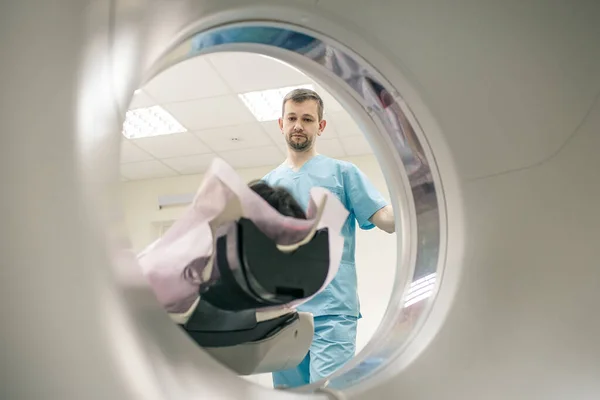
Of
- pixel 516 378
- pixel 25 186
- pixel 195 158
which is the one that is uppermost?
pixel 195 158

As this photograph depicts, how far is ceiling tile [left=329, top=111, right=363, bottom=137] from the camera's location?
3529mm

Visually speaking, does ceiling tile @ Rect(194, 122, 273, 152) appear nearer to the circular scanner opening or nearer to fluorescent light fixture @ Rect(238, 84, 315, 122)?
the circular scanner opening

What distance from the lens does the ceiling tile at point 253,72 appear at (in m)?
2.82

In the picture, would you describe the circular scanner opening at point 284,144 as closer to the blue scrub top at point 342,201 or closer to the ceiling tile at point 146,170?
the ceiling tile at point 146,170

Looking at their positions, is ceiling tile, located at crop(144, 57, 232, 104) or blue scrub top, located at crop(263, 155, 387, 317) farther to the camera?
ceiling tile, located at crop(144, 57, 232, 104)

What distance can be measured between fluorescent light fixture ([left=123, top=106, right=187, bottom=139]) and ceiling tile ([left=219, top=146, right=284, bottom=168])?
543 millimetres

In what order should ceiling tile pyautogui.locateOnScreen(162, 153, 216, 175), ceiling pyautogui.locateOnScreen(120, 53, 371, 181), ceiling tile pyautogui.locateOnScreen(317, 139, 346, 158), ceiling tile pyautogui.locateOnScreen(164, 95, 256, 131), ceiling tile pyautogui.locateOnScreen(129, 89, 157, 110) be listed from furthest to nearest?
ceiling tile pyautogui.locateOnScreen(162, 153, 216, 175) → ceiling tile pyautogui.locateOnScreen(317, 139, 346, 158) → ceiling tile pyautogui.locateOnScreen(164, 95, 256, 131) → ceiling tile pyautogui.locateOnScreen(129, 89, 157, 110) → ceiling pyautogui.locateOnScreen(120, 53, 371, 181)

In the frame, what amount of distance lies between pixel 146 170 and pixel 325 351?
11.4 feet

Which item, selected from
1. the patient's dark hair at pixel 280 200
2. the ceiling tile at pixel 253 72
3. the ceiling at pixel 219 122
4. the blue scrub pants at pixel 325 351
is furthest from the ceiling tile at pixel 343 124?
the patient's dark hair at pixel 280 200

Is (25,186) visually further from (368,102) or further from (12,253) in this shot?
(368,102)

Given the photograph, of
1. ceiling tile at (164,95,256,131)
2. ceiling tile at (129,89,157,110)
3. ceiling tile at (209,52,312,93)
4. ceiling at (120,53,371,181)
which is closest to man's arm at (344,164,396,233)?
ceiling at (120,53,371,181)

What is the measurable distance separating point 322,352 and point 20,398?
38.0 inches

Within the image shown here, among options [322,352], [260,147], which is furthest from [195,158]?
[322,352]

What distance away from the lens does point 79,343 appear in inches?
11.9
